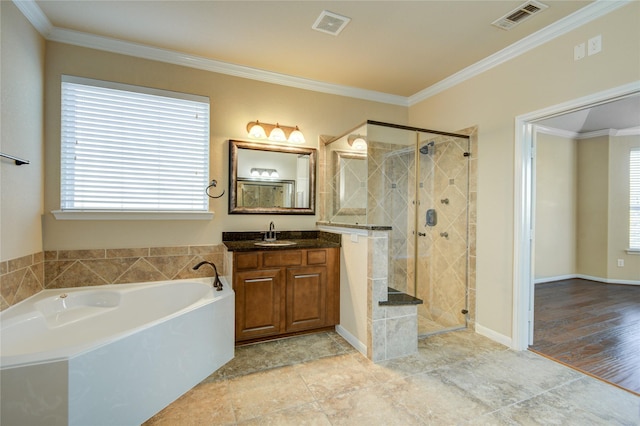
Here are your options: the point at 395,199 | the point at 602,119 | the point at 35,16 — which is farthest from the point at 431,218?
the point at 35,16

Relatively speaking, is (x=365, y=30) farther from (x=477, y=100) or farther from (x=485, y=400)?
(x=485, y=400)

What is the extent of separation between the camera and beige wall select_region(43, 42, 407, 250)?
2.46 meters

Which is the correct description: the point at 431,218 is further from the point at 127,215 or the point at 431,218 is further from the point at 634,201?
the point at 634,201

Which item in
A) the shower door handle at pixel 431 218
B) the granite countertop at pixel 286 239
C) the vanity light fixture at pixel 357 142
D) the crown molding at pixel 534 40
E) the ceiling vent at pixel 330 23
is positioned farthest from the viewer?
the shower door handle at pixel 431 218

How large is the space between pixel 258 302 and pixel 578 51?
324 centimetres

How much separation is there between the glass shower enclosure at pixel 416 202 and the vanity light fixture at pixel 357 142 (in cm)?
1

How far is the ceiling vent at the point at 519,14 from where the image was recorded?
2053 mm

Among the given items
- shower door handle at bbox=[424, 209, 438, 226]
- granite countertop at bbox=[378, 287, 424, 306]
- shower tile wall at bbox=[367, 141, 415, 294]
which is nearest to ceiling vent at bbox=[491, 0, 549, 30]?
shower tile wall at bbox=[367, 141, 415, 294]

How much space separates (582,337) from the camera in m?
2.79

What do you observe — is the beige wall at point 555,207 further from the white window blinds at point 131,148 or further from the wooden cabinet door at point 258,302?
the white window blinds at point 131,148

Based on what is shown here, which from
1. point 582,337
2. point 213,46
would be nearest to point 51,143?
point 213,46

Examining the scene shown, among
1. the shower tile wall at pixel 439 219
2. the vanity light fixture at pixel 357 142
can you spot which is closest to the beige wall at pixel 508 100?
the shower tile wall at pixel 439 219

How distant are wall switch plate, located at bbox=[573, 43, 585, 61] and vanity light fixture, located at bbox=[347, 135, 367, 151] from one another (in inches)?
68.4

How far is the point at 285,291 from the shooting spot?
8.82 feet
